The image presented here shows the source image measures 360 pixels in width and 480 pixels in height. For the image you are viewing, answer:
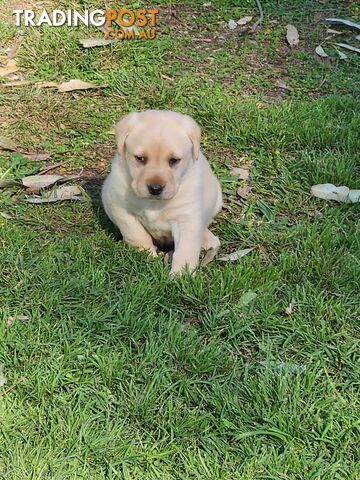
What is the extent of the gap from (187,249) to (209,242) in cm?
29

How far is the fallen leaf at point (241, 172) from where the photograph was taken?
4.11 metres

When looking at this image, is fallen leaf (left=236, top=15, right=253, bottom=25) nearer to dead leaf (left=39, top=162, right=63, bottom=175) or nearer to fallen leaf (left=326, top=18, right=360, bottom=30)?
fallen leaf (left=326, top=18, right=360, bottom=30)

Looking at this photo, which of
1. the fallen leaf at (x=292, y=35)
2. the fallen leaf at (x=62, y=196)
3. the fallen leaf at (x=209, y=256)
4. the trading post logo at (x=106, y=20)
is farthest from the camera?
the fallen leaf at (x=292, y=35)

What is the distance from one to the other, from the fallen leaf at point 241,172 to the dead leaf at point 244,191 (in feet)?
0.34

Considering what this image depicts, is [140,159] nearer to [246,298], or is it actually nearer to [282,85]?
[246,298]

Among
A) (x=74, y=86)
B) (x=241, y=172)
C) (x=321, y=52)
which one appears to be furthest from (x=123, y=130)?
(x=321, y=52)

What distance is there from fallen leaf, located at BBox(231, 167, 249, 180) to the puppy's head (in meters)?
1.02

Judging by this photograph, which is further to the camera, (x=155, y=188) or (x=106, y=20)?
(x=106, y=20)

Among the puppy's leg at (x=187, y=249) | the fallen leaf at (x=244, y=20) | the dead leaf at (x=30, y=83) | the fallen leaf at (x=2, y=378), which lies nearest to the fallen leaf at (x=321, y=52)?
the fallen leaf at (x=244, y=20)

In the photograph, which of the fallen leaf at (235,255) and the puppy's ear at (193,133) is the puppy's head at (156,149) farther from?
the fallen leaf at (235,255)

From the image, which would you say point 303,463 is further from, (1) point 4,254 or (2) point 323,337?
(1) point 4,254

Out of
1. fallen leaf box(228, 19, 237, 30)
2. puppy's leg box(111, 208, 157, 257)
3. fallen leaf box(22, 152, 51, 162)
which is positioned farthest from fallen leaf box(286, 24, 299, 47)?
puppy's leg box(111, 208, 157, 257)

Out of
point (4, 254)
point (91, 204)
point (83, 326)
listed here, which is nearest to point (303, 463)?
point (83, 326)

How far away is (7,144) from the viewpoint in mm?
4234
